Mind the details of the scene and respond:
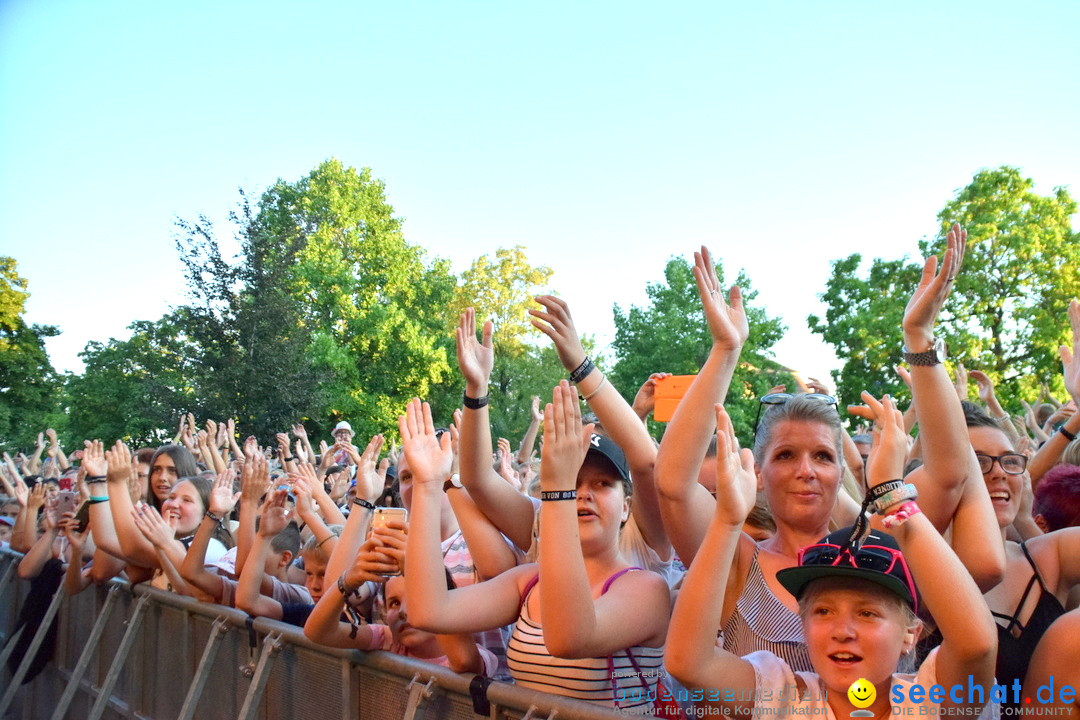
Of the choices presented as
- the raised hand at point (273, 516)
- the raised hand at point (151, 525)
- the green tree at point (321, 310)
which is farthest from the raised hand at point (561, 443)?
the green tree at point (321, 310)

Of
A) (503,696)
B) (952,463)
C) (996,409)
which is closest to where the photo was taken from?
(952,463)

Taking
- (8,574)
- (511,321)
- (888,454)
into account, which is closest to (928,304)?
→ (888,454)

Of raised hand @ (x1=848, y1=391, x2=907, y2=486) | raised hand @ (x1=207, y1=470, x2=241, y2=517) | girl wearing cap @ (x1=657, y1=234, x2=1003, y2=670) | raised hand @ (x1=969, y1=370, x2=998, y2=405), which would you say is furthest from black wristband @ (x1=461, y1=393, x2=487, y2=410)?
raised hand @ (x1=969, y1=370, x2=998, y2=405)

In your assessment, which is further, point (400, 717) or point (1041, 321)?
point (1041, 321)

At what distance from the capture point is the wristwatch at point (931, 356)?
2574 mm

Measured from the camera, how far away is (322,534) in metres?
4.54

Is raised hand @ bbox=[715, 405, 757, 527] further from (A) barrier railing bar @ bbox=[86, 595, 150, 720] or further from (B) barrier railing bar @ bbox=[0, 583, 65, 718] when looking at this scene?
(B) barrier railing bar @ bbox=[0, 583, 65, 718]

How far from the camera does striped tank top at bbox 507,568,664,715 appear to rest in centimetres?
274

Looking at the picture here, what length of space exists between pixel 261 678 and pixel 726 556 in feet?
8.21

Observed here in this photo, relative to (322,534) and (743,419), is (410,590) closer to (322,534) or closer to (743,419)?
(322,534)

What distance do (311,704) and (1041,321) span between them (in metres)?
27.3

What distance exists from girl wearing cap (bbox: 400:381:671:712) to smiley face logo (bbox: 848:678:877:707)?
685 millimetres

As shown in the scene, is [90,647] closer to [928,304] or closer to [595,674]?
[595,674]

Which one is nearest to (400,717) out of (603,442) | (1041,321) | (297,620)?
(603,442)
